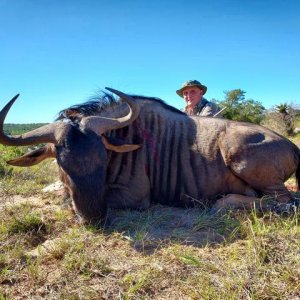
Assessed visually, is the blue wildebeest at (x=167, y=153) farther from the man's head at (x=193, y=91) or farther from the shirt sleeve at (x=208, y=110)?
the man's head at (x=193, y=91)

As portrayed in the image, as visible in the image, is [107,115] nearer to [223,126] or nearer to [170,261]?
[223,126]

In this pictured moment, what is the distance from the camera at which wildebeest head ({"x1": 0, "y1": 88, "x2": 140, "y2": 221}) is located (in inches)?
121

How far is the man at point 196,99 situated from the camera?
22.3 ft

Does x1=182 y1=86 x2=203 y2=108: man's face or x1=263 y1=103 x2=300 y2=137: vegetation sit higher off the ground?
x1=182 y1=86 x2=203 y2=108: man's face

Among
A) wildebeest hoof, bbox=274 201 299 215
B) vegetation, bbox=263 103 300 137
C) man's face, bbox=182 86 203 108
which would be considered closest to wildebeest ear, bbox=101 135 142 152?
wildebeest hoof, bbox=274 201 299 215

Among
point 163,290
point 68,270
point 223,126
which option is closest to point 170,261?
point 163,290

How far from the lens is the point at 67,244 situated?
2.61 meters

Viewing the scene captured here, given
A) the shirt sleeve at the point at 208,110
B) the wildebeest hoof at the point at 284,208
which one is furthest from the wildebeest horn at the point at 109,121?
the shirt sleeve at the point at 208,110

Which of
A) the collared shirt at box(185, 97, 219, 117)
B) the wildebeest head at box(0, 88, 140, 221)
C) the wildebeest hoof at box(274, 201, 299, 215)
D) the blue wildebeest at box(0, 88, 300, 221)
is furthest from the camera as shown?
the collared shirt at box(185, 97, 219, 117)

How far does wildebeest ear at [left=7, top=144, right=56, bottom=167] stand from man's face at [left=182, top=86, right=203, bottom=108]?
12.6ft

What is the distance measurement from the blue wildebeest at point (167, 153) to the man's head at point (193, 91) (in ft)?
8.38

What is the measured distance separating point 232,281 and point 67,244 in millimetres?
1200

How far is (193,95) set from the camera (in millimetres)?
6961

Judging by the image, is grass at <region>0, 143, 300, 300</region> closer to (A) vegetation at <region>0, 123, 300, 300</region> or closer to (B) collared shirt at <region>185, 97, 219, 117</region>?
(A) vegetation at <region>0, 123, 300, 300</region>
